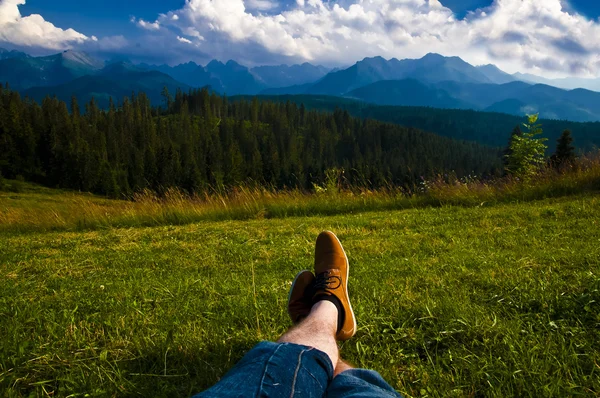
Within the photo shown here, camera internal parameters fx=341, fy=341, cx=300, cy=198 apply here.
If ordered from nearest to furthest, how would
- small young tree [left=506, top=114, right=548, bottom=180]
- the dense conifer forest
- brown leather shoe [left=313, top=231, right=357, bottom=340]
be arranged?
brown leather shoe [left=313, top=231, right=357, bottom=340], small young tree [left=506, top=114, right=548, bottom=180], the dense conifer forest

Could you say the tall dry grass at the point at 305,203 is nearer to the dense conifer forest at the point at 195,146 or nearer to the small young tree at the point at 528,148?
the small young tree at the point at 528,148

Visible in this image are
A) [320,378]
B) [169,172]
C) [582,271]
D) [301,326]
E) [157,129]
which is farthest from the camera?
[157,129]

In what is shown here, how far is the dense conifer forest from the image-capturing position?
79.4 meters

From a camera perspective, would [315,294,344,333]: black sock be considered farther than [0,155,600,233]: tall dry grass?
No

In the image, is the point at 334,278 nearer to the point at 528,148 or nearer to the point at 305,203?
the point at 305,203

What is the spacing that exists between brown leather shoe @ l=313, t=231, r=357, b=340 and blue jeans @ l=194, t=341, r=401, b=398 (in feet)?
1.97

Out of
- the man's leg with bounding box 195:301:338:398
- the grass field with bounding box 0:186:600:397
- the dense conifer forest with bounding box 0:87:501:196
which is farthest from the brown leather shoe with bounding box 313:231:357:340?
the dense conifer forest with bounding box 0:87:501:196

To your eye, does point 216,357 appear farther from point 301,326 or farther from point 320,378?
point 320,378

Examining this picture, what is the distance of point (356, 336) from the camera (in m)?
2.35

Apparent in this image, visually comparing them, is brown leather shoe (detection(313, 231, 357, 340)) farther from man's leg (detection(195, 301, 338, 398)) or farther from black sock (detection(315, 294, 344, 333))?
man's leg (detection(195, 301, 338, 398))

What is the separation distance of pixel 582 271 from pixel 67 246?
674 centimetres

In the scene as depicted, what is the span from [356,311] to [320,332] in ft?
2.28

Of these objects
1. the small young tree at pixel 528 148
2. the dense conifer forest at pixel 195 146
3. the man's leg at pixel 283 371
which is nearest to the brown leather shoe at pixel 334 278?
the man's leg at pixel 283 371

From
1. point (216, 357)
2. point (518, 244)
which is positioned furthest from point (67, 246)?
point (518, 244)
